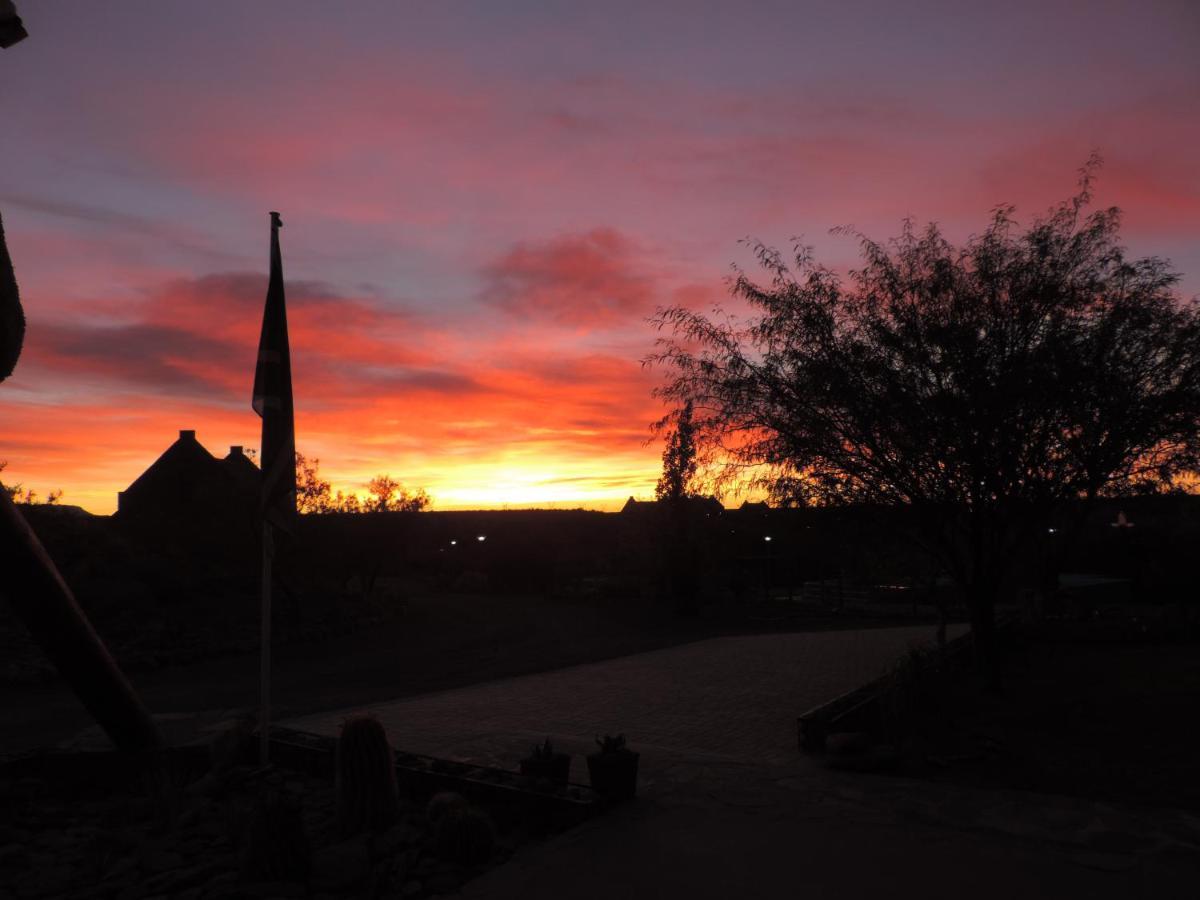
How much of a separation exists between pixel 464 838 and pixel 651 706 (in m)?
6.72

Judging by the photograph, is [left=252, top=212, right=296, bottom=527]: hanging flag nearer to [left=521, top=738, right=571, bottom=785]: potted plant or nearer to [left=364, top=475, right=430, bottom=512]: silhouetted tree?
[left=521, top=738, right=571, bottom=785]: potted plant

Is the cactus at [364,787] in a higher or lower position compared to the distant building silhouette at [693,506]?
lower

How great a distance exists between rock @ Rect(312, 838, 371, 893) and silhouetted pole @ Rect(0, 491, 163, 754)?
274cm

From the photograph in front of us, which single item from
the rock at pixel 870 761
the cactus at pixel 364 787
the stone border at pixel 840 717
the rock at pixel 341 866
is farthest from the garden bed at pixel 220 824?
the stone border at pixel 840 717

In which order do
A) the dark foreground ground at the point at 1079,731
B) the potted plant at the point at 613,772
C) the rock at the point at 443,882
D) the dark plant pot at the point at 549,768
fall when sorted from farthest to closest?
the dark foreground ground at the point at 1079,731, the dark plant pot at the point at 549,768, the potted plant at the point at 613,772, the rock at the point at 443,882

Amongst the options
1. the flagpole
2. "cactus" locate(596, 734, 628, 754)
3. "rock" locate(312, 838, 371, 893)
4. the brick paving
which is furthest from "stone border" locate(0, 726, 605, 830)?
the brick paving

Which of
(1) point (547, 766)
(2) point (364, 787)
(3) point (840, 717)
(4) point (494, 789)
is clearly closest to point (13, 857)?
(2) point (364, 787)

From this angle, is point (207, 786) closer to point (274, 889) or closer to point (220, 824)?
point (220, 824)

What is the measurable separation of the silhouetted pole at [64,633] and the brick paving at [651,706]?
9.37 feet

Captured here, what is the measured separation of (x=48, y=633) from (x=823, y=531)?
9770mm

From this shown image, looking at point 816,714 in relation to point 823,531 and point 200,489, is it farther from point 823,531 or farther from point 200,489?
point 200,489

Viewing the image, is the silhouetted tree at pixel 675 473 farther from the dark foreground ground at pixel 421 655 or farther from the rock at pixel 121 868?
the rock at pixel 121 868

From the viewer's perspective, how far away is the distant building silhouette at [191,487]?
2378 centimetres

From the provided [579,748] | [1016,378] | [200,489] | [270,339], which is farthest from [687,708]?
[200,489]
